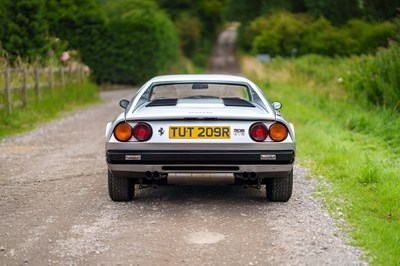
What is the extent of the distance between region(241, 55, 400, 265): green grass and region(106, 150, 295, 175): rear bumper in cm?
80

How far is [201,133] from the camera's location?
636 cm

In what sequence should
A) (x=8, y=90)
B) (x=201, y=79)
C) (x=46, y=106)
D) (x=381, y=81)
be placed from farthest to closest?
(x=46, y=106), (x=8, y=90), (x=381, y=81), (x=201, y=79)

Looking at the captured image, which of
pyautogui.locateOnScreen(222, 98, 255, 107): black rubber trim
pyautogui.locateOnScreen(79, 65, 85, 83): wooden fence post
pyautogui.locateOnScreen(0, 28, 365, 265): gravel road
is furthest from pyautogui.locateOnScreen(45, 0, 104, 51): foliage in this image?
pyautogui.locateOnScreen(222, 98, 255, 107): black rubber trim

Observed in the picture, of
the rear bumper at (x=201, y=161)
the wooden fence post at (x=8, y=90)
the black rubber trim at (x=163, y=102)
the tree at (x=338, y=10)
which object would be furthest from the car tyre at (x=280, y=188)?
the tree at (x=338, y=10)

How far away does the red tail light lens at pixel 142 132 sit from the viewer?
21.1ft

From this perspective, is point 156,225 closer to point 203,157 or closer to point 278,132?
point 203,157

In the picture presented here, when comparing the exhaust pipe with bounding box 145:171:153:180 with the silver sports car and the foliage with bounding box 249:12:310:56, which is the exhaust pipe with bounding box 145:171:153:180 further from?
the foliage with bounding box 249:12:310:56

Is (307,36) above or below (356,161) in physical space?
below

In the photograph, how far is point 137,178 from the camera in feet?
22.3

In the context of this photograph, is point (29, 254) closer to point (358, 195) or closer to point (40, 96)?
point (358, 195)

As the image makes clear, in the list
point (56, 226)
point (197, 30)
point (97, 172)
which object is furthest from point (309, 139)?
point (197, 30)

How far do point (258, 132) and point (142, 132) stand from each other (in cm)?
111

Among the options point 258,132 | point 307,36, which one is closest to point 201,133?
point 258,132

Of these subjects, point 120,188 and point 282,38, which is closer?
point 120,188
